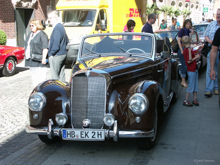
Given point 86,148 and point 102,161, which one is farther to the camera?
point 86,148

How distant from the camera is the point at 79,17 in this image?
1512cm

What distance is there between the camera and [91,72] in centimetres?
481

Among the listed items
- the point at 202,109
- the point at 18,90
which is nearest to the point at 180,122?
the point at 202,109

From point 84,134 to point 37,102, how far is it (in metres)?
0.85

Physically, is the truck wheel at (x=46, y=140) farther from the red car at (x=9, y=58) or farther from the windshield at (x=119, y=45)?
the red car at (x=9, y=58)

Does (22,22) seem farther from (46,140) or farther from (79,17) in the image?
(46,140)

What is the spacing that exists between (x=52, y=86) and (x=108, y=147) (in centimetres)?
121

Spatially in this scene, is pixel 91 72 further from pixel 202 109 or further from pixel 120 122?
pixel 202 109

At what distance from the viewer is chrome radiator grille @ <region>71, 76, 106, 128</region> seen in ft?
15.5

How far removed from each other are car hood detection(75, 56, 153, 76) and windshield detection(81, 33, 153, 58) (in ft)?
0.79

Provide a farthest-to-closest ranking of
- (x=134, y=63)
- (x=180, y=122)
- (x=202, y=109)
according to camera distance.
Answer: (x=202, y=109)
(x=180, y=122)
(x=134, y=63)

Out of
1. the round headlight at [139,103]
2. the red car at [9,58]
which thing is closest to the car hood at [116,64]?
the round headlight at [139,103]

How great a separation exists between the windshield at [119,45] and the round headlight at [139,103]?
1612mm

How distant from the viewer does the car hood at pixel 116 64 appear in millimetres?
5072
